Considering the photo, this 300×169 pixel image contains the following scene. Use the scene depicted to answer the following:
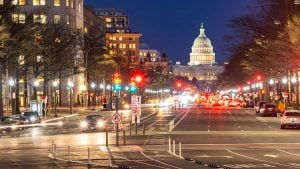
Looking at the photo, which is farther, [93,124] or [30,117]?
[30,117]

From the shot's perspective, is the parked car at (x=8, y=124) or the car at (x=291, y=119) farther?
the parked car at (x=8, y=124)

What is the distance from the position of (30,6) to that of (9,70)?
60715 millimetres

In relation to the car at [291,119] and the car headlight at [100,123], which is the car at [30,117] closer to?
the car headlight at [100,123]

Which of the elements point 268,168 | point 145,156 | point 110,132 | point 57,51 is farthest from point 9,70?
point 268,168

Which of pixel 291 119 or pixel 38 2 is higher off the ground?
pixel 38 2

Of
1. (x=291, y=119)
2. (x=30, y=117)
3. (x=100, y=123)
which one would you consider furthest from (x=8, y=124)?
(x=291, y=119)

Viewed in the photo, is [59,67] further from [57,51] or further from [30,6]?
[30,6]

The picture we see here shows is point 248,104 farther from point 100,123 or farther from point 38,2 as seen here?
point 100,123

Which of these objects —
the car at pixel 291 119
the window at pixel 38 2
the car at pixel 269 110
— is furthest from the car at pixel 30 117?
the window at pixel 38 2

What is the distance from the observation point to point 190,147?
41562 millimetres

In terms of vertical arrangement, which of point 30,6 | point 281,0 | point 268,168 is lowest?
point 268,168

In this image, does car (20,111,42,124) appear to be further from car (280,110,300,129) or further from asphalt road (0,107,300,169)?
car (280,110,300,129)

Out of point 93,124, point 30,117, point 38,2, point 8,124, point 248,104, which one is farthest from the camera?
point 38,2

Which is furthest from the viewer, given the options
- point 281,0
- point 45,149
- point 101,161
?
point 281,0
